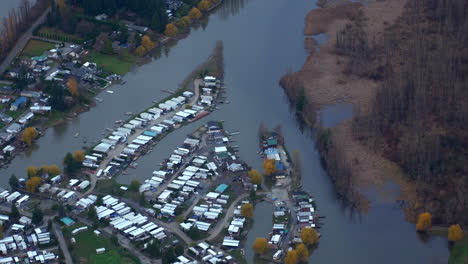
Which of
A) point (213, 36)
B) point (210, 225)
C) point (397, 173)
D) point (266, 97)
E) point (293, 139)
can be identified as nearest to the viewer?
point (210, 225)

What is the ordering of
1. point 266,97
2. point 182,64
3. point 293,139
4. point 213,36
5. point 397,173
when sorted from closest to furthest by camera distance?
1. point 397,173
2. point 293,139
3. point 266,97
4. point 182,64
5. point 213,36

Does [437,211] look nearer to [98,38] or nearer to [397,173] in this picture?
[397,173]

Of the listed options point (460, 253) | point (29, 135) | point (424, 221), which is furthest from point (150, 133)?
point (460, 253)

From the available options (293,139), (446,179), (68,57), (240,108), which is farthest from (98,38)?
(446,179)

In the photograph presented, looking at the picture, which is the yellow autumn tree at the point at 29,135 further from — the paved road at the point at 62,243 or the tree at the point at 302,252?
the tree at the point at 302,252

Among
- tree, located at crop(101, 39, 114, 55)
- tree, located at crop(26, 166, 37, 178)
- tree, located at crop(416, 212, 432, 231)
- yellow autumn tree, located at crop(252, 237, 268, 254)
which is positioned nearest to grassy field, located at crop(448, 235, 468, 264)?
tree, located at crop(416, 212, 432, 231)

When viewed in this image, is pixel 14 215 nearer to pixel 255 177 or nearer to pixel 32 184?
pixel 32 184

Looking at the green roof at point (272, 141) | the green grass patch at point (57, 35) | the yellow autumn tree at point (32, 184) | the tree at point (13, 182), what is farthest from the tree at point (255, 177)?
the green grass patch at point (57, 35)
